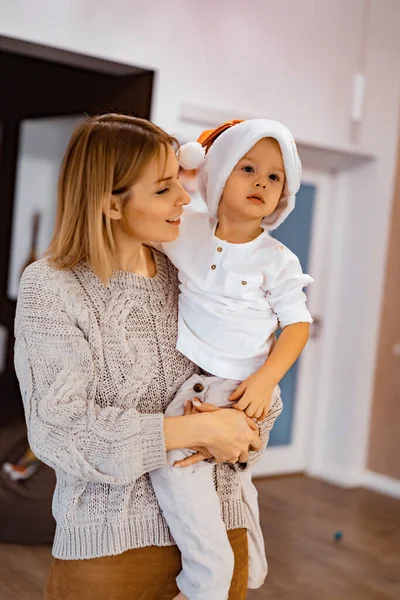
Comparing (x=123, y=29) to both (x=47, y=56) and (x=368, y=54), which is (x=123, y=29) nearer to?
(x=47, y=56)

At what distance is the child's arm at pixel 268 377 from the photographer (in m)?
1.58

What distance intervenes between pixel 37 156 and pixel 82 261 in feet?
13.6

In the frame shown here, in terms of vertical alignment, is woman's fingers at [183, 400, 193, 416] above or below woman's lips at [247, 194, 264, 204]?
below

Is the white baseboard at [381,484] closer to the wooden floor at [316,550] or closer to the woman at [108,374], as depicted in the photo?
the wooden floor at [316,550]

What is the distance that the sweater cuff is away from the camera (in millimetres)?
1444

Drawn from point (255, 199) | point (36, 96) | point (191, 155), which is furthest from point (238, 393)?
point (36, 96)

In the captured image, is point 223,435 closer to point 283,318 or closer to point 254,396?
point 254,396

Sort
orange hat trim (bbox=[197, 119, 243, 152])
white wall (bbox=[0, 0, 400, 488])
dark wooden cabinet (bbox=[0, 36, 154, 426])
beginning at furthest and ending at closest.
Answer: dark wooden cabinet (bbox=[0, 36, 154, 426]), white wall (bbox=[0, 0, 400, 488]), orange hat trim (bbox=[197, 119, 243, 152])

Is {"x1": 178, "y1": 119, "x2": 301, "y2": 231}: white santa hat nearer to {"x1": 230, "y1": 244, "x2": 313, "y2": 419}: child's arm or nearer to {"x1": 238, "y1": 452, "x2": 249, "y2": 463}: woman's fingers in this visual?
{"x1": 230, "y1": 244, "x2": 313, "y2": 419}: child's arm

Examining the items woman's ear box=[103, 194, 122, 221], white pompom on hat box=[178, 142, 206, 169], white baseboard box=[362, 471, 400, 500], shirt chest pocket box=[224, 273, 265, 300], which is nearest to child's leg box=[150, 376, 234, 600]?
shirt chest pocket box=[224, 273, 265, 300]

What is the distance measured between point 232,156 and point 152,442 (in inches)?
23.2

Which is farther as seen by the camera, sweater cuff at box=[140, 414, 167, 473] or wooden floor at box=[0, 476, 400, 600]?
wooden floor at box=[0, 476, 400, 600]

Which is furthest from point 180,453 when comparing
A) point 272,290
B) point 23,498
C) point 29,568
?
point 23,498

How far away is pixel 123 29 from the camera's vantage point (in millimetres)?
4004
